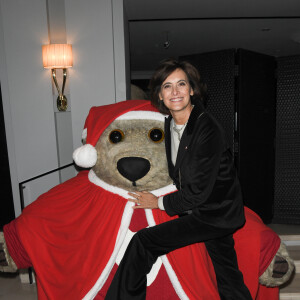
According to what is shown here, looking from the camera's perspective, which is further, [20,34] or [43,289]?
[20,34]

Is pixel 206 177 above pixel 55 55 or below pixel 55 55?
below

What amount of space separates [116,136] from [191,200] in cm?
52

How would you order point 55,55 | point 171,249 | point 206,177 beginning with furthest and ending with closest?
point 55,55
point 171,249
point 206,177

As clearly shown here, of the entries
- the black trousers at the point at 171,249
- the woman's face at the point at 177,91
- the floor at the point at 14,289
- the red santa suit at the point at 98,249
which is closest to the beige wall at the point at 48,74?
the floor at the point at 14,289

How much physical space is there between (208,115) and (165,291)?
2.92ft

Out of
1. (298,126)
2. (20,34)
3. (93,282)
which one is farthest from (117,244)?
(298,126)

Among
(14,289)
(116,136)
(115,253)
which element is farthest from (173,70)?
(14,289)

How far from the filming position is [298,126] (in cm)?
302

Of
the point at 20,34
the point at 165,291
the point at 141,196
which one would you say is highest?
the point at 20,34

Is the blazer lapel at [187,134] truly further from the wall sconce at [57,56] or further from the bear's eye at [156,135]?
the wall sconce at [57,56]

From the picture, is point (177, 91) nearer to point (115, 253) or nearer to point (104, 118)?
point (104, 118)

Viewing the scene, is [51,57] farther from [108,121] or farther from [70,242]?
[70,242]

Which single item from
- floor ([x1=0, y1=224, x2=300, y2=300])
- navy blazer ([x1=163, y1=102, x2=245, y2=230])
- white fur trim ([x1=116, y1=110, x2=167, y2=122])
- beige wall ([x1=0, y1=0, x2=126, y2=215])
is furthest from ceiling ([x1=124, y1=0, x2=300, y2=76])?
floor ([x1=0, y1=224, x2=300, y2=300])

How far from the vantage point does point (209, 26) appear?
15.0 ft
